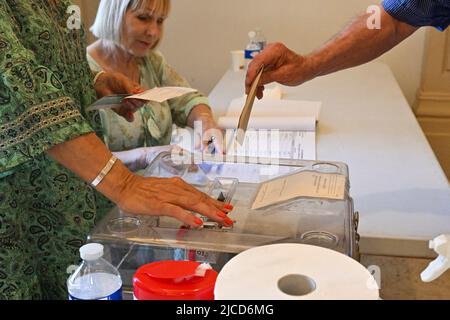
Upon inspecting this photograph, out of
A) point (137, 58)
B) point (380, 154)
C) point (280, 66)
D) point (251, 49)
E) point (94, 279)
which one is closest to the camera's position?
→ point (94, 279)

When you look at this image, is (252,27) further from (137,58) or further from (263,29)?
(137,58)

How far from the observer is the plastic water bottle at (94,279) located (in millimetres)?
678

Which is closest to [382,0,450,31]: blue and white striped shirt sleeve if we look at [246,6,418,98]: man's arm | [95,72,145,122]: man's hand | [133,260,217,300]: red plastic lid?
[246,6,418,98]: man's arm

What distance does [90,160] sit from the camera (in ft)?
2.69

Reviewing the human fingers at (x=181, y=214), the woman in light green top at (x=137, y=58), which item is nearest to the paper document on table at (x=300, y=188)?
the human fingers at (x=181, y=214)

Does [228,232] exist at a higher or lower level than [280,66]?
lower

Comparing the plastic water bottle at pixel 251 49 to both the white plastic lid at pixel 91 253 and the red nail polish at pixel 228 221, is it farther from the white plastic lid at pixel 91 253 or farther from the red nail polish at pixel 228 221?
the white plastic lid at pixel 91 253

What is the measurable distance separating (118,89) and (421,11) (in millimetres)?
724

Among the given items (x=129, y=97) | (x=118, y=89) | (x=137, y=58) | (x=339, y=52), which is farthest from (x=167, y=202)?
(x=137, y=58)

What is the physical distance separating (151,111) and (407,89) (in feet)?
5.19

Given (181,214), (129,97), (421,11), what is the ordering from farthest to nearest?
(421,11)
(129,97)
(181,214)

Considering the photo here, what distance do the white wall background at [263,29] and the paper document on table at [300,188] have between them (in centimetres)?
192

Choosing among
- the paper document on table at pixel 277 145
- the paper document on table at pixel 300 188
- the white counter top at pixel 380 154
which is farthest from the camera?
the paper document on table at pixel 277 145

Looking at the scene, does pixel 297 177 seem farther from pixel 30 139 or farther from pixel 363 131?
pixel 363 131
